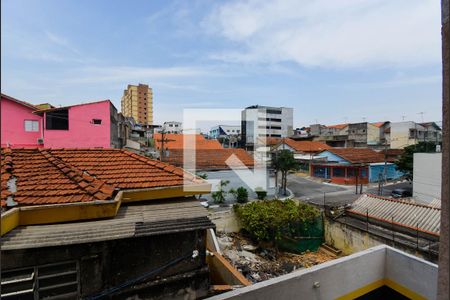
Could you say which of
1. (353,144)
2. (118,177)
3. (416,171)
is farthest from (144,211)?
(353,144)

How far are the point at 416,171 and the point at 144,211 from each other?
1995 cm

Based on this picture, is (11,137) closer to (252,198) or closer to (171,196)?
(252,198)

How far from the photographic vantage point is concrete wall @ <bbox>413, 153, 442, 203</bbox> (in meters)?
16.6

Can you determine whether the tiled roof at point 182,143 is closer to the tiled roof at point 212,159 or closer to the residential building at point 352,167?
the tiled roof at point 212,159

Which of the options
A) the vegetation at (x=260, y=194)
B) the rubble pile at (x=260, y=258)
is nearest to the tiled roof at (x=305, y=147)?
the vegetation at (x=260, y=194)

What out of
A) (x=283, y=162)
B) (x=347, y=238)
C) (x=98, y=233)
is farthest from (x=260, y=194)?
(x=98, y=233)

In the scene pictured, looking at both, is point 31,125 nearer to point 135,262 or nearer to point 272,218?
point 272,218

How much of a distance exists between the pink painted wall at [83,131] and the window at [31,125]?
2.66 ft

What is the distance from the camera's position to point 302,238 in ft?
37.6

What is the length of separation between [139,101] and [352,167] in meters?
45.2

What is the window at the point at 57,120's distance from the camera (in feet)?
52.1

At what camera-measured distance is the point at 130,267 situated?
316cm

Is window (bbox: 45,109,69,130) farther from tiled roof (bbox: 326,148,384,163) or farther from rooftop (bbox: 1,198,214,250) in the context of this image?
tiled roof (bbox: 326,148,384,163)

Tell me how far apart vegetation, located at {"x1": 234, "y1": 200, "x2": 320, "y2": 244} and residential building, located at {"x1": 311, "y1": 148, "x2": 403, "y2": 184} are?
40.9ft
